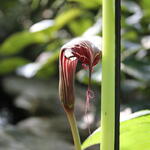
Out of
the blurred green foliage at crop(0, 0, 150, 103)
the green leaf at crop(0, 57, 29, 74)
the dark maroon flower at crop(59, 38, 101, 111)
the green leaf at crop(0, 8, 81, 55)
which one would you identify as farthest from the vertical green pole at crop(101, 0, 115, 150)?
the green leaf at crop(0, 57, 29, 74)

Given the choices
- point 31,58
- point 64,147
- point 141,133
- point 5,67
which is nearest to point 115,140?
point 141,133

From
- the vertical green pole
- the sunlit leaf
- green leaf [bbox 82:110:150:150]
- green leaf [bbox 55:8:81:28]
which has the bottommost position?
the sunlit leaf

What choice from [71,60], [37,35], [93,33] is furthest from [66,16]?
[71,60]

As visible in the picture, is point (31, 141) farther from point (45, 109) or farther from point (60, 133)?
point (45, 109)

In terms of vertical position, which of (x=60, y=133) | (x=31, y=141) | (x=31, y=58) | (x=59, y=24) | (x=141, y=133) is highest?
(x=141, y=133)

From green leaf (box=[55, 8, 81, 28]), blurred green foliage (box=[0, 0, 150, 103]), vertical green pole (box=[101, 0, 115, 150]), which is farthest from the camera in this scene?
green leaf (box=[55, 8, 81, 28])

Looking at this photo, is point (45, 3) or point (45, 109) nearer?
point (45, 109)

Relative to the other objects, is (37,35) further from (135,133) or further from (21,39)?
(135,133)

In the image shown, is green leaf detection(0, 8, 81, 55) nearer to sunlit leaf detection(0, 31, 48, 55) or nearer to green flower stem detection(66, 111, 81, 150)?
sunlit leaf detection(0, 31, 48, 55)
